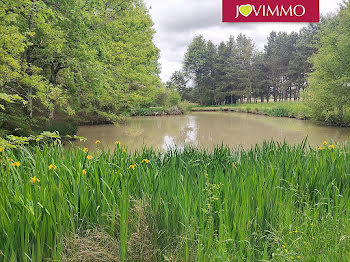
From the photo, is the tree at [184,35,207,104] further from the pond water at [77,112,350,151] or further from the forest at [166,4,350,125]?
the pond water at [77,112,350,151]

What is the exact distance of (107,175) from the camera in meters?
2.06

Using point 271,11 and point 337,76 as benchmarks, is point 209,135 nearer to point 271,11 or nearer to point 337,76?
point 337,76

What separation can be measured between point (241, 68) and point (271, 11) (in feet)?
132

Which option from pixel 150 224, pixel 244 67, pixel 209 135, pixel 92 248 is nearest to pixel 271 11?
pixel 150 224

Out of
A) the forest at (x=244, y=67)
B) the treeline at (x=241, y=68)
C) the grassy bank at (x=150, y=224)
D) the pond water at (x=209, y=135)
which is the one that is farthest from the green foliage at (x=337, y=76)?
the treeline at (x=241, y=68)

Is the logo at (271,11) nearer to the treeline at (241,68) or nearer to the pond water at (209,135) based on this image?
the pond water at (209,135)

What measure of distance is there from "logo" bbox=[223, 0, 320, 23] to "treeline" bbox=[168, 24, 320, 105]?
35.5 meters

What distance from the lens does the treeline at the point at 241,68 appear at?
4134 centimetres

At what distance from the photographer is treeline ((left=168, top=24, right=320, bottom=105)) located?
4134 cm

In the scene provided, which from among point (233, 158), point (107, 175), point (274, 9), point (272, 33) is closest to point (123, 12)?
point (274, 9)

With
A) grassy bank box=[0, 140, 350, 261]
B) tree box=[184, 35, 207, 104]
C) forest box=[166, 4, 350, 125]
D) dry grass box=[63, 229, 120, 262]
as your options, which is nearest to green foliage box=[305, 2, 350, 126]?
grassy bank box=[0, 140, 350, 261]

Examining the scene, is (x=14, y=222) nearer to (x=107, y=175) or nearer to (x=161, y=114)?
(x=107, y=175)

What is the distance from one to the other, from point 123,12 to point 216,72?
1323 inches

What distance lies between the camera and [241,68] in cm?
4412
